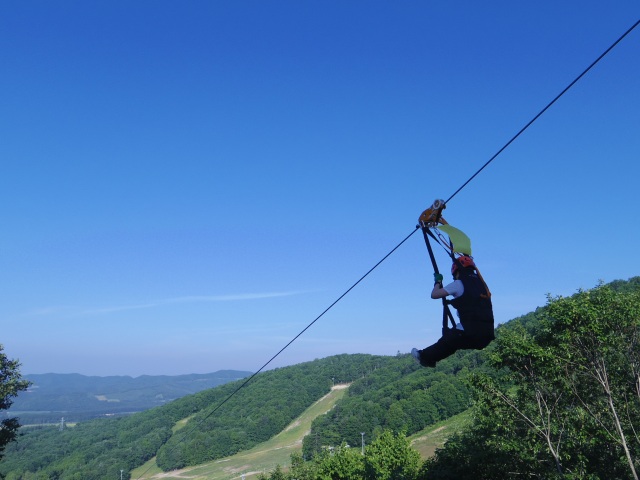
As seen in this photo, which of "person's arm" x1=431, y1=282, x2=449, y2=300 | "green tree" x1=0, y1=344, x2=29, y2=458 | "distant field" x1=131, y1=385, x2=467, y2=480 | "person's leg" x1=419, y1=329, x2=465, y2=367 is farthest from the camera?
"distant field" x1=131, y1=385, x2=467, y2=480

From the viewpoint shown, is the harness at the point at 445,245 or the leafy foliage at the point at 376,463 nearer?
the harness at the point at 445,245

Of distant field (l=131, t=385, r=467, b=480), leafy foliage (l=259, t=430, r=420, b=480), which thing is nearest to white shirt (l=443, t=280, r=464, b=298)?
leafy foliage (l=259, t=430, r=420, b=480)

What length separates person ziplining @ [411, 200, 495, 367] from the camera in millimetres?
8000

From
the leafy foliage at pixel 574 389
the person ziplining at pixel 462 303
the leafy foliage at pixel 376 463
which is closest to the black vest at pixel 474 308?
the person ziplining at pixel 462 303

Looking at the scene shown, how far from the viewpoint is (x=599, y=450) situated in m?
26.0

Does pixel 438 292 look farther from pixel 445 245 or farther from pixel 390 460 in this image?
pixel 390 460

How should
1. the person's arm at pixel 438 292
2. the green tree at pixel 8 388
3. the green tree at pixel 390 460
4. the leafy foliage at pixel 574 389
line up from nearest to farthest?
the person's arm at pixel 438 292 < the leafy foliage at pixel 574 389 < the green tree at pixel 8 388 < the green tree at pixel 390 460

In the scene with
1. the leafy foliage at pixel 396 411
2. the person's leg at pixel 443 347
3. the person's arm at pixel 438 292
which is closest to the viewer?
the person's arm at pixel 438 292

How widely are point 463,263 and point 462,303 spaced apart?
2.33 feet

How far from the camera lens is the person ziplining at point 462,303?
26.2 ft

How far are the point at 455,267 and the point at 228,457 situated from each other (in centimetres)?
20681

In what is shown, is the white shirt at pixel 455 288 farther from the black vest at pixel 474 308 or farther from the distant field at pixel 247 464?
the distant field at pixel 247 464

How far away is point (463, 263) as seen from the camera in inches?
325

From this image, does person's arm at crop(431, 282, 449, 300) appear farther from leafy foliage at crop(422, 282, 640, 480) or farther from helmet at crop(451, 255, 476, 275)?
leafy foliage at crop(422, 282, 640, 480)
